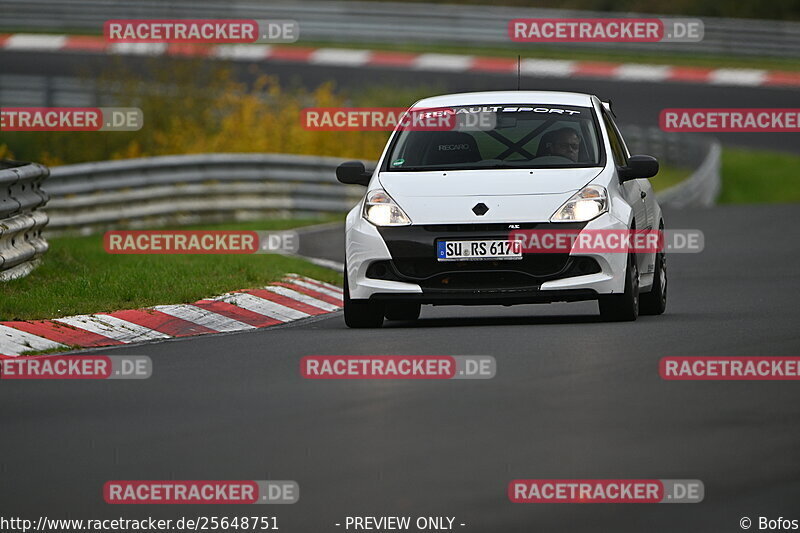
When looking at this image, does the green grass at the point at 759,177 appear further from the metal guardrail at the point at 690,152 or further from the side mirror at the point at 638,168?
the side mirror at the point at 638,168

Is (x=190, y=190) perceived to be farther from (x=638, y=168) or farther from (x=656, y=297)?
(x=638, y=168)

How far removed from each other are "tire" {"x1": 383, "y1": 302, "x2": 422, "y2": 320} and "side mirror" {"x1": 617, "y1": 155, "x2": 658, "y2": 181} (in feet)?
5.86

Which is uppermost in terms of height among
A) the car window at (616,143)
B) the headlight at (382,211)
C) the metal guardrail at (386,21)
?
the metal guardrail at (386,21)

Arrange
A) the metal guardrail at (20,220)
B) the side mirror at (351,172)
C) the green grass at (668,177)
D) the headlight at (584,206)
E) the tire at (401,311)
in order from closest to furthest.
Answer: the headlight at (584,206) → the side mirror at (351,172) → the tire at (401,311) → the metal guardrail at (20,220) → the green grass at (668,177)

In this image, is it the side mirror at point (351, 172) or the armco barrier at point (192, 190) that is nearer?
the side mirror at point (351, 172)

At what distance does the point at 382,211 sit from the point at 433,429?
443 centimetres

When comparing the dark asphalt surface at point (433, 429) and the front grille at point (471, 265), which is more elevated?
the front grille at point (471, 265)

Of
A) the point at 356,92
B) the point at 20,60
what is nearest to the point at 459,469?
the point at 356,92

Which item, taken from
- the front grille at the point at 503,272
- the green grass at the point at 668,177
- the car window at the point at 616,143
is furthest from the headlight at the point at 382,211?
the green grass at the point at 668,177

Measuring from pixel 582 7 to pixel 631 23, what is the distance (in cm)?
1550

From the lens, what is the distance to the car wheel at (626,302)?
473 inches

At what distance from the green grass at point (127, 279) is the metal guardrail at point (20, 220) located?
0.47 feet

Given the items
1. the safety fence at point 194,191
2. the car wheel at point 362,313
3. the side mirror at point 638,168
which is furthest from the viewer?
the safety fence at point 194,191

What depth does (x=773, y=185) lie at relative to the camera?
115ft
